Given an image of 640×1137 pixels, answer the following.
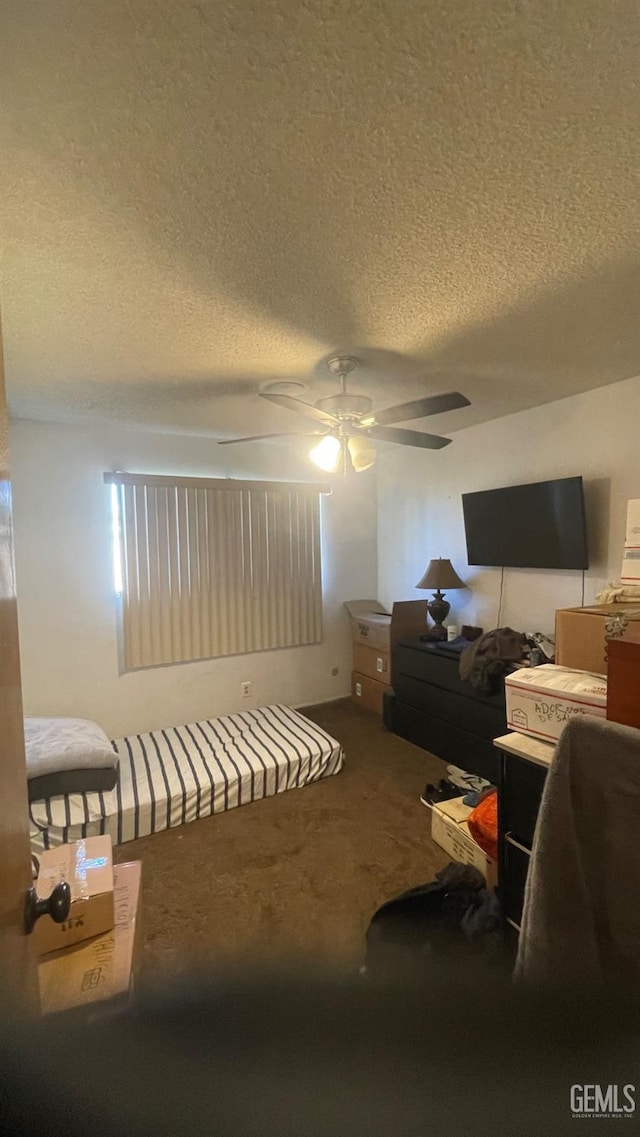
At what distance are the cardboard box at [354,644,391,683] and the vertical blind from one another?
402 mm

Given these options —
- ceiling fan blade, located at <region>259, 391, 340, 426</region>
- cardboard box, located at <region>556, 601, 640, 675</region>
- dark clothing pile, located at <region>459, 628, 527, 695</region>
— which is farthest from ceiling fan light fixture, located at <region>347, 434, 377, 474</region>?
dark clothing pile, located at <region>459, 628, 527, 695</region>

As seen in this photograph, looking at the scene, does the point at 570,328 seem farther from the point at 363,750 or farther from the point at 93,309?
the point at 363,750

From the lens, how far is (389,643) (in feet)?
11.9

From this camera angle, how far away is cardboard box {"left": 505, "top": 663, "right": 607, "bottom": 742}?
3.89ft

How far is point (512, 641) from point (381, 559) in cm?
182

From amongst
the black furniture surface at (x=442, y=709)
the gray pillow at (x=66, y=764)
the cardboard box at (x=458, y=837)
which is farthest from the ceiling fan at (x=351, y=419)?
the gray pillow at (x=66, y=764)

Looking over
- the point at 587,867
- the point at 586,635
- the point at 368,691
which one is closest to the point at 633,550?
the point at 586,635

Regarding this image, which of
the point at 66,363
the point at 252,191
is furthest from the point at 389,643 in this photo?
the point at 252,191

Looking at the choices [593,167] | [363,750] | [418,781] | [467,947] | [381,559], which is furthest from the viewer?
[381,559]

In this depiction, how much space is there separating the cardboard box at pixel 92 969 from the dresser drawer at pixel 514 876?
1.11m

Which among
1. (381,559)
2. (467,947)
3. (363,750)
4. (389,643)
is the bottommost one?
(363,750)

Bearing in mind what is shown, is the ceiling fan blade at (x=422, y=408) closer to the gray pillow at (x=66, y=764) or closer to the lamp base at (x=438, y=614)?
the lamp base at (x=438, y=614)

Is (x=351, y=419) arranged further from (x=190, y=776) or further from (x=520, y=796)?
(x=190, y=776)

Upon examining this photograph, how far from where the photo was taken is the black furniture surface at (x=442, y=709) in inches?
104
